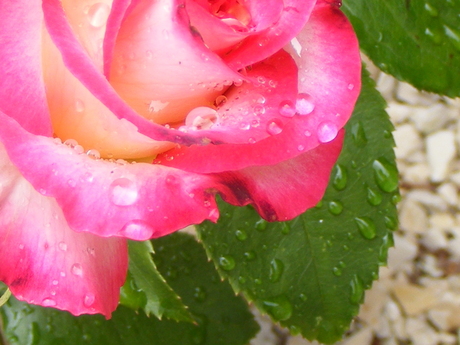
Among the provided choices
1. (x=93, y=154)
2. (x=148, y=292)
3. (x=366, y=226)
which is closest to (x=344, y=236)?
(x=366, y=226)

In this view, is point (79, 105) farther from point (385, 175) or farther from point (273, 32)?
point (385, 175)

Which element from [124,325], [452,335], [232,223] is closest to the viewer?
[232,223]

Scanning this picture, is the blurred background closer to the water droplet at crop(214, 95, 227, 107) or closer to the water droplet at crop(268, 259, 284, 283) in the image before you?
the water droplet at crop(268, 259, 284, 283)

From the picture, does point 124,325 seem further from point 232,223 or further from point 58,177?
point 58,177

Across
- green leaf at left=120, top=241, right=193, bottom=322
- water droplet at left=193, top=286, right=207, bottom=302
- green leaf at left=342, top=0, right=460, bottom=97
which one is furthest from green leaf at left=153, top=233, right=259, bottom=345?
green leaf at left=342, top=0, right=460, bottom=97

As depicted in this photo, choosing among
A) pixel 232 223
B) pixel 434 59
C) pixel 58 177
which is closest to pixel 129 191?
pixel 58 177

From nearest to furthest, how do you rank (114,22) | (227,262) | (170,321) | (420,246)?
(114,22)
(227,262)
(170,321)
(420,246)

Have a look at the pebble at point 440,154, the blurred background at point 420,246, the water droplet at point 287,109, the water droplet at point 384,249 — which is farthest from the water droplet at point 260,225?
the pebble at point 440,154
